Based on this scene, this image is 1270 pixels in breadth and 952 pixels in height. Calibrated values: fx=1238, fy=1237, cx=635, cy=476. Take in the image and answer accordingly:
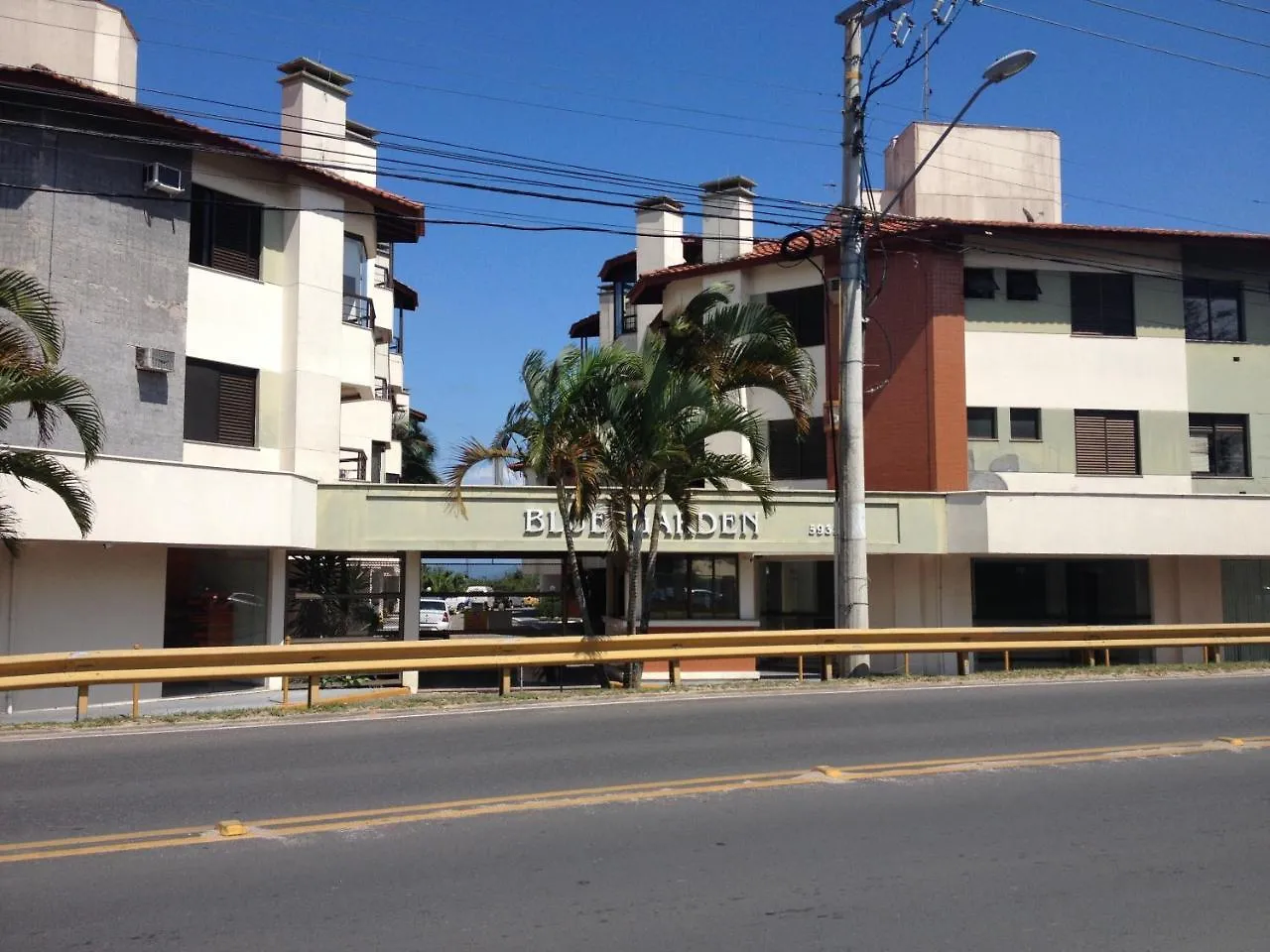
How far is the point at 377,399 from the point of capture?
2855 centimetres

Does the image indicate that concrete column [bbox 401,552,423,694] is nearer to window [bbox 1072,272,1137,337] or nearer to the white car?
the white car

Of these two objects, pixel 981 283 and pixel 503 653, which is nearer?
pixel 503 653

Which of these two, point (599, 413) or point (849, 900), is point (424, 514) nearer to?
point (599, 413)

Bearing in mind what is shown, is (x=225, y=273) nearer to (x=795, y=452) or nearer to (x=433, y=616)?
(x=795, y=452)

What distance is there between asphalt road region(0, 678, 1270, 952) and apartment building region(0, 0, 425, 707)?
25.7 feet

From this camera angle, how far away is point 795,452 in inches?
1086

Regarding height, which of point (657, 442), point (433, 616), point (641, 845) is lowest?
point (641, 845)

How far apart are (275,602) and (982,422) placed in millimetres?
14946

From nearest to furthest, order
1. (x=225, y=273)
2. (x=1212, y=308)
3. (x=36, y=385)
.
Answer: (x=36, y=385) < (x=225, y=273) < (x=1212, y=308)

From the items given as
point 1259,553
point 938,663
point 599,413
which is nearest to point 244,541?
point 599,413

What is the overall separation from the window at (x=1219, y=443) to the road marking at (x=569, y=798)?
16.9 m

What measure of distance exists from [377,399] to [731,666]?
10.5 meters

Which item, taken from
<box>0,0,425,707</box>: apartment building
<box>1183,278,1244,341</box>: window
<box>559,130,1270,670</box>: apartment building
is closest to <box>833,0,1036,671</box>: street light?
<box>559,130,1270,670</box>: apartment building

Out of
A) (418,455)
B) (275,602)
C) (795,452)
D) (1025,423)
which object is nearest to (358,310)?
(275,602)
